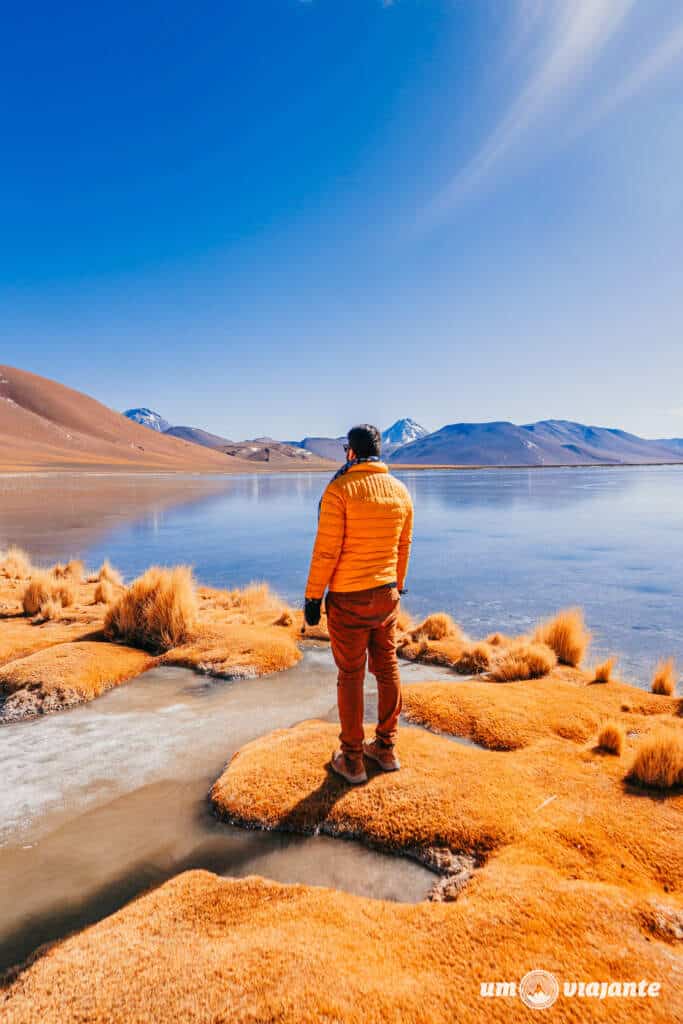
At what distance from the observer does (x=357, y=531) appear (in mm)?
3408

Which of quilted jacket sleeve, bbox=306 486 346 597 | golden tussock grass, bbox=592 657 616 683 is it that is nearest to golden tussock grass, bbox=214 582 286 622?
golden tussock grass, bbox=592 657 616 683

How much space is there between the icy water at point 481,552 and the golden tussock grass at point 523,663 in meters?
1.45

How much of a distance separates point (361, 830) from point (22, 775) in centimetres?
269

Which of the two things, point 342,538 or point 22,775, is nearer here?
point 342,538

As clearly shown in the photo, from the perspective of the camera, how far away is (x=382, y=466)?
3.55m

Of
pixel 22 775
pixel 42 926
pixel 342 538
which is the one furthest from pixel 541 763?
pixel 22 775

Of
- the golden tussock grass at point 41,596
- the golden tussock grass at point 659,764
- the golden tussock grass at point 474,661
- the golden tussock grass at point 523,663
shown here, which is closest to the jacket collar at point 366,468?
the golden tussock grass at point 659,764

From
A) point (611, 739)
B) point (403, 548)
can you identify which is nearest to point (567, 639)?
point (611, 739)

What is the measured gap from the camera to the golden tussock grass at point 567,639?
22.8 ft

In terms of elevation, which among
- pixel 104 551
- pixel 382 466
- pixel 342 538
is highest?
pixel 382 466

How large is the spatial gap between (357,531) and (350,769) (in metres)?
1.70

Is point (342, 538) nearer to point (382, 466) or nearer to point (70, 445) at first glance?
point (382, 466)

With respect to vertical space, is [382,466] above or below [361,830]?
above

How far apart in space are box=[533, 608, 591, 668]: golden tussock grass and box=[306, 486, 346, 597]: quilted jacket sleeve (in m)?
Answer: 4.93
